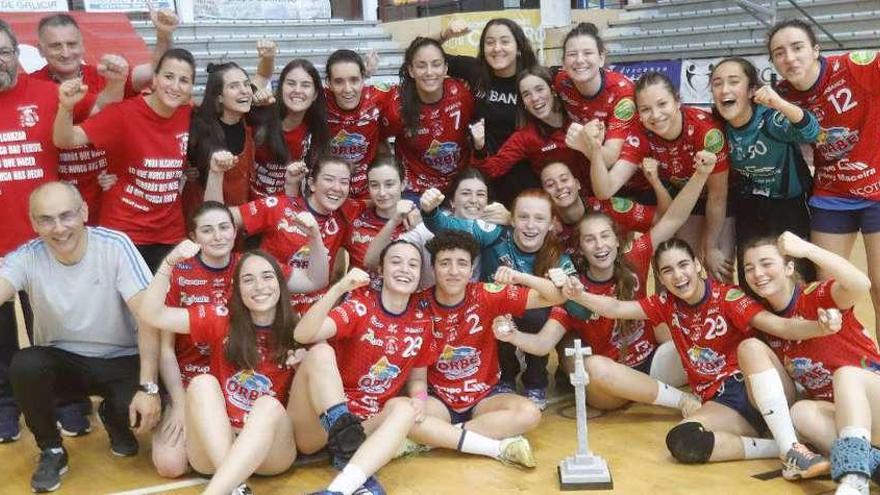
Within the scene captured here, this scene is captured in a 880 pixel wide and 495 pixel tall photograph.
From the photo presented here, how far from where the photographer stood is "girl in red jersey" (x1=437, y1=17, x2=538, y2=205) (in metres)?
4.37

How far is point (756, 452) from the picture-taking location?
324 centimetres

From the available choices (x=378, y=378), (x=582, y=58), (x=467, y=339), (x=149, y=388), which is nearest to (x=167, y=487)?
(x=149, y=388)

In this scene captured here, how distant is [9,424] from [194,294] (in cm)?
103

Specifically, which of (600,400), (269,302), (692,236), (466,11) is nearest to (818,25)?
(466,11)

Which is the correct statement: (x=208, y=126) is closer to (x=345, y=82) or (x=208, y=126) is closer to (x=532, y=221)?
(x=345, y=82)

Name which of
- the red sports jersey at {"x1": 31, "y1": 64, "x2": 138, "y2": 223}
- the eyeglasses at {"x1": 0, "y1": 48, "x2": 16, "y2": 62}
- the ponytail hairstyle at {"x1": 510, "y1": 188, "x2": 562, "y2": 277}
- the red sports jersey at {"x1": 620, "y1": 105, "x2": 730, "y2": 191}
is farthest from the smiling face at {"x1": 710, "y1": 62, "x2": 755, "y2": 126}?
the eyeglasses at {"x1": 0, "y1": 48, "x2": 16, "y2": 62}

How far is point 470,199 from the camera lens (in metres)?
4.08

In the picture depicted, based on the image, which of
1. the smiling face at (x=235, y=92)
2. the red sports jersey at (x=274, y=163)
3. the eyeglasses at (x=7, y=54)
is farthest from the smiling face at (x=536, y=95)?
the eyeglasses at (x=7, y=54)

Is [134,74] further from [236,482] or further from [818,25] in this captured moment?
[818,25]

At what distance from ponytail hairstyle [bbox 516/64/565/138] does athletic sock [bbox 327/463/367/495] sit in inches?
78.9

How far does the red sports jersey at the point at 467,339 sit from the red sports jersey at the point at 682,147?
0.95m

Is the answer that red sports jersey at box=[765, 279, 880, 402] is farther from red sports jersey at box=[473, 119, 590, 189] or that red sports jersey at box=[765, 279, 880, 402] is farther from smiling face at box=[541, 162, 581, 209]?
red sports jersey at box=[473, 119, 590, 189]

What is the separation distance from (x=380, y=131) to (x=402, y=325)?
143 cm

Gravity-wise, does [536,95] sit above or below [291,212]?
above
